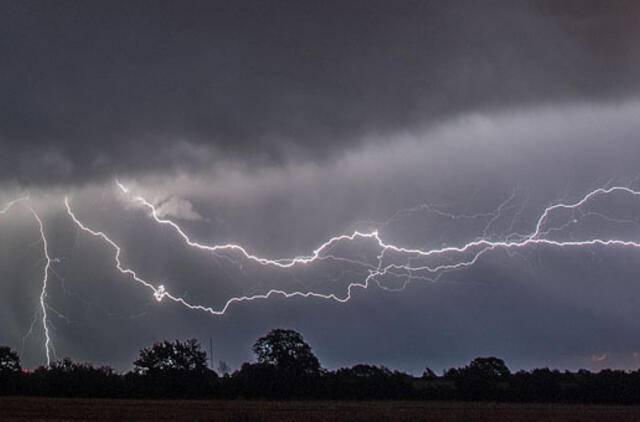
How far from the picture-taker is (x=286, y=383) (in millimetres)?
49344

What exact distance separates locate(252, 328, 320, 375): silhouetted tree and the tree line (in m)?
0.13

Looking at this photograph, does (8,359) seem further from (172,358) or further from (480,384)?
(480,384)

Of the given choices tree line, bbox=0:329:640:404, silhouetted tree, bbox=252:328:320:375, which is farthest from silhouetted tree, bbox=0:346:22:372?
silhouetted tree, bbox=252:328:320:375

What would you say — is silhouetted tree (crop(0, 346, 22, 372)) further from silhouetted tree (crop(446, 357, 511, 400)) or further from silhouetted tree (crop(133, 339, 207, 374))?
silhouetted tree (crop(446, 357, 511, 400))

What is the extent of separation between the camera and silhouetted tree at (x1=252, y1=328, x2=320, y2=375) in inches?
2073

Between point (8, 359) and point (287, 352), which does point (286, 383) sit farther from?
point (8, 359)

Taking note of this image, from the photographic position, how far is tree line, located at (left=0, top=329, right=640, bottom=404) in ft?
152

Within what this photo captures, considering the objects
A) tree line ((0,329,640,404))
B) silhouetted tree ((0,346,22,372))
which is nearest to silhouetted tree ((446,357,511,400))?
tree line ((0,329,640,404))

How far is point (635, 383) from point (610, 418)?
76.6 feet

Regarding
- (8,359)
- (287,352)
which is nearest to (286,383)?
(287,352)

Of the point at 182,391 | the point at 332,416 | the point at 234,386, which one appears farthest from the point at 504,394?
the point at 332,416

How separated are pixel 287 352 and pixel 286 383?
205 inches

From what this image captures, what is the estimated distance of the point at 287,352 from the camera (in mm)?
54406

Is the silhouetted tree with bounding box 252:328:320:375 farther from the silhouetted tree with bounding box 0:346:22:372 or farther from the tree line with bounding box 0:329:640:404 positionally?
the silhouetted tree with bounding box 0:346:22:372
